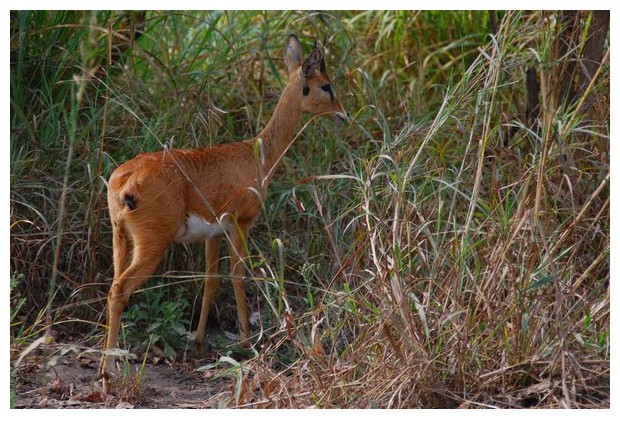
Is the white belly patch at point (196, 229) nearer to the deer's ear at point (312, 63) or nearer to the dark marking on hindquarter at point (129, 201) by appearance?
the dark marking on hindquarter at point (129, 201)

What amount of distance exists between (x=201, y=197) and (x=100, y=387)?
47.4 inches

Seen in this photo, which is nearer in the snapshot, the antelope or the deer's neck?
the antelope

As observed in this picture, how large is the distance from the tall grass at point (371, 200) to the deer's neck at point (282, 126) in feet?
1.03

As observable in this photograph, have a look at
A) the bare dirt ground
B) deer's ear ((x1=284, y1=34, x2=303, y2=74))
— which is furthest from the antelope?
the bare dirt ground

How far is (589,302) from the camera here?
16.4 feet

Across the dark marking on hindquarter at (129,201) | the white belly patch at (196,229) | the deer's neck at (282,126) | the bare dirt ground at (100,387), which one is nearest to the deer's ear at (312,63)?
the deer's neck at (282,126)

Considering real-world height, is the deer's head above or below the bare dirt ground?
above

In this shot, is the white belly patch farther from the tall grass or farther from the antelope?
the tall grass

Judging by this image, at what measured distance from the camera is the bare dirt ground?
5.24 m

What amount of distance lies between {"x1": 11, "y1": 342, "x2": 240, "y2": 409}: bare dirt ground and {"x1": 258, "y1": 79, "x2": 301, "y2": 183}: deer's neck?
146cm

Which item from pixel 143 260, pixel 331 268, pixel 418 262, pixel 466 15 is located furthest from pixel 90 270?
pixel 466 15

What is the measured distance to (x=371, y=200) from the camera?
5.87m

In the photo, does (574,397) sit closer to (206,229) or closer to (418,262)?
(418,262)

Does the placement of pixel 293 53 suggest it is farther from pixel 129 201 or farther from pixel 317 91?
pixel 129 201
